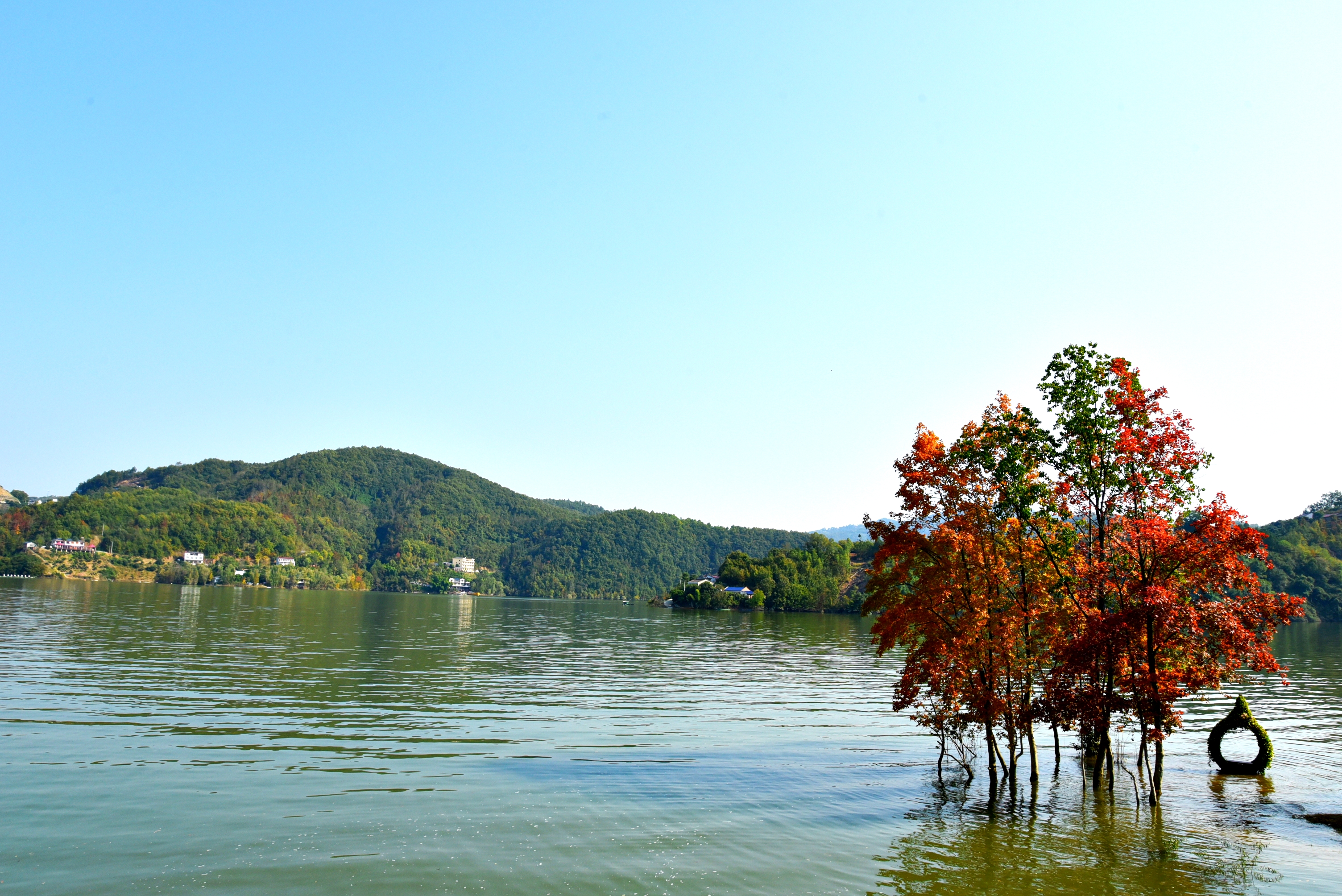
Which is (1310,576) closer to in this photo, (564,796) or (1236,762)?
(1236,762)

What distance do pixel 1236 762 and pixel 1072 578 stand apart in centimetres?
1466

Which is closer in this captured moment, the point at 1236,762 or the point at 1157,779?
the point at 1157,779

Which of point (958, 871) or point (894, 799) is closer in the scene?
point (958, 871)

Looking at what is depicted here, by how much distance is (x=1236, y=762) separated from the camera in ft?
108

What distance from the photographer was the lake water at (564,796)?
730 inches

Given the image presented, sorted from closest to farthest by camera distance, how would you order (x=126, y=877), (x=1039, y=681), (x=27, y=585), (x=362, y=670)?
(x=126, y=877) → (x=1039, y=681) → (x=362, y=670) → (x=27, y=585)

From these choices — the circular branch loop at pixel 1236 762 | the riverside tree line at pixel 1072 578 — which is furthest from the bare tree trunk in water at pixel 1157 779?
the circular branch loop at pixel 1236 762

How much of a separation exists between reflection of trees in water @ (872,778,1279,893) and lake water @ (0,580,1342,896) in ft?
0.30

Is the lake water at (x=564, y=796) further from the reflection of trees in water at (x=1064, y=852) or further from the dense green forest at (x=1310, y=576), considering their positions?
the dense green forest at (x=1310, y=576)

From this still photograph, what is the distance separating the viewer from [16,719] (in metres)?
33.4

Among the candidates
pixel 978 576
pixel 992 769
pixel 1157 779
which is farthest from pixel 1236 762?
pixel 978 576

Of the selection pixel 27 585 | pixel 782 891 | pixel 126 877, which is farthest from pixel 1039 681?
pixel 27 585

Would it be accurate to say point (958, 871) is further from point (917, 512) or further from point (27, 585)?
point (27, 585)

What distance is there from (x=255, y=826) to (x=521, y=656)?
52.7 metres
